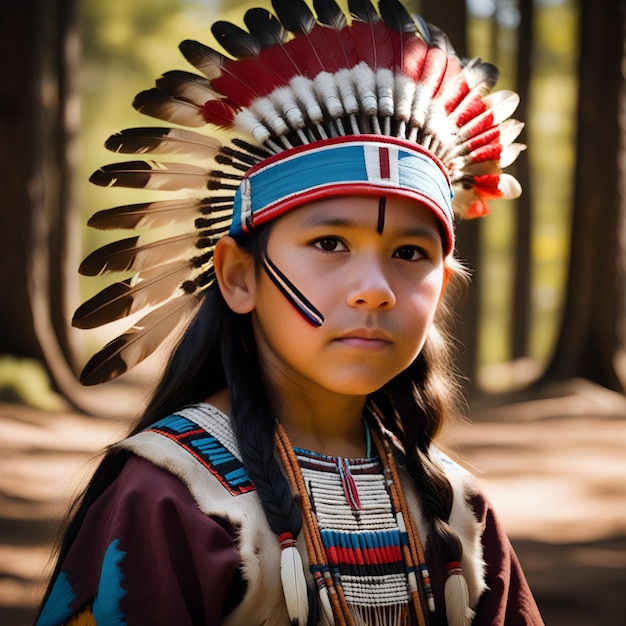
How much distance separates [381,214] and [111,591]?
1056 millimetres

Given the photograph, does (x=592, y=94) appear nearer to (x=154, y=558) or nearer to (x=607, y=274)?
(x=607, y=274)

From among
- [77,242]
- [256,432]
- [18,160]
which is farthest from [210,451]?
[77,242]

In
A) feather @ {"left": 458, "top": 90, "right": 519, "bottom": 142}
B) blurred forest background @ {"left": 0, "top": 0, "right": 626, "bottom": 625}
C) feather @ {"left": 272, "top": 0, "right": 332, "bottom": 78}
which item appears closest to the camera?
feather @ {"left": 272, "top": 0, "right": 332, "bottom": 78}

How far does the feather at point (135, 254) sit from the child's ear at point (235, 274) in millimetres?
169

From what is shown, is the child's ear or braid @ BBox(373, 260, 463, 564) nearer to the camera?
the child's ear

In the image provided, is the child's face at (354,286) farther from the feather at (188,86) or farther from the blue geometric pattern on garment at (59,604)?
the blue geometric pattern on garment at (59,604)

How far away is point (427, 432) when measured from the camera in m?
2.77

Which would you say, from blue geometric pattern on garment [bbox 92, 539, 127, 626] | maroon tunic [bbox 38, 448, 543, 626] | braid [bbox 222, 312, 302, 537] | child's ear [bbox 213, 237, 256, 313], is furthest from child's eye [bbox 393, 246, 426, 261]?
blue geometric pattern on garment [bbox 92, 539, 127, 626]

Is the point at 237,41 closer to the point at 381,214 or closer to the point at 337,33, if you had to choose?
the point at 337,33

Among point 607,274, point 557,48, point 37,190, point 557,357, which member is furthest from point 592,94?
point 557,48

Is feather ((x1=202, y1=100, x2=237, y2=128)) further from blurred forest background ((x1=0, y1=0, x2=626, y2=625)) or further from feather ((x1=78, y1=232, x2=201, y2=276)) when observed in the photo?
blurred forest background ((x1=0, y1=0, x2=626, y2=625))

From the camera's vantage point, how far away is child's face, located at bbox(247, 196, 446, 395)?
2273 millimetres

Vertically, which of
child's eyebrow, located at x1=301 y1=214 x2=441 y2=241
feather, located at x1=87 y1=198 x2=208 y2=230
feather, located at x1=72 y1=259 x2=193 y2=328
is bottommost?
feather, located at x1=72 y1=259 x2=193 y2=328

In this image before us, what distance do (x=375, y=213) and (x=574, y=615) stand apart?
11.1 feet
